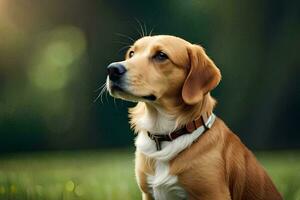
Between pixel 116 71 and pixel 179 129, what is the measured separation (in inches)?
17.6

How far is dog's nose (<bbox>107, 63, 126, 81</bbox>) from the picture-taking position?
299 centimetres

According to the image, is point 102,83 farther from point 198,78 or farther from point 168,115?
point 198,78

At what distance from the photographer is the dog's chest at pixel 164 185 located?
3.12 metres

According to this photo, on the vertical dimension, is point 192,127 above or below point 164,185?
above

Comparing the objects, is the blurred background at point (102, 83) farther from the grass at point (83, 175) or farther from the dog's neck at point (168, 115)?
the dog's neck at point (168, 115)

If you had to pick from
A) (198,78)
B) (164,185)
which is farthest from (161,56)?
(164,185)

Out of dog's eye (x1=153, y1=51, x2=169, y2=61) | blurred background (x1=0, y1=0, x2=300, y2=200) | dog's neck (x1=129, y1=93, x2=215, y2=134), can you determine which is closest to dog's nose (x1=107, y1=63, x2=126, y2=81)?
dog's eye (x1=153, y1=51, x2=169, y2=61)

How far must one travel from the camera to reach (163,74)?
10.2ft

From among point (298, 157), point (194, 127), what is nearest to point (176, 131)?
point (194, 127)

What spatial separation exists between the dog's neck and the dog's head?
5cm

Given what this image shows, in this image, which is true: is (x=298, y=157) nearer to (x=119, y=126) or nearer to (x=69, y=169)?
(x=119, y=126)

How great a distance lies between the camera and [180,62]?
3.15 metres

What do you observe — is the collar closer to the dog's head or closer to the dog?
the dog

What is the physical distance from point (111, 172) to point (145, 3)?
107 centimetres
